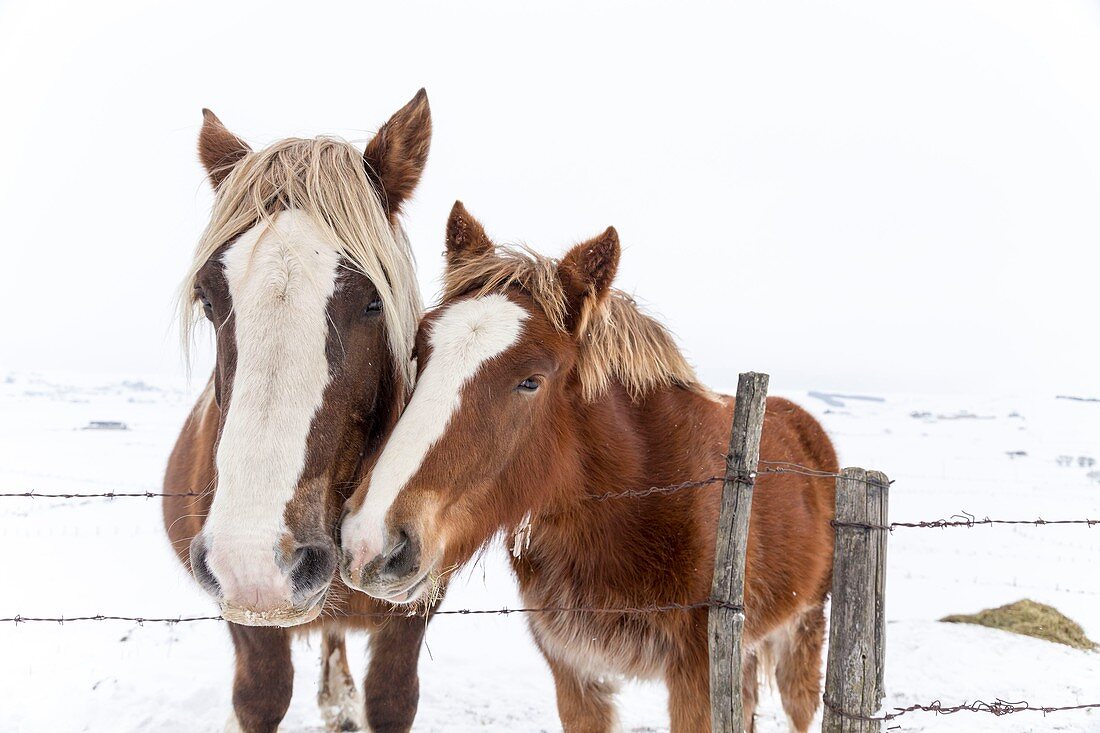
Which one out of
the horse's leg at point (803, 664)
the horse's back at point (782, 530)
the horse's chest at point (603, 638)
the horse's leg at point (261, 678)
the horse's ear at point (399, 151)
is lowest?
the horse's leg at point (803, 664)

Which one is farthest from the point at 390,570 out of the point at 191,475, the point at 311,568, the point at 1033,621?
the point at 1033,621

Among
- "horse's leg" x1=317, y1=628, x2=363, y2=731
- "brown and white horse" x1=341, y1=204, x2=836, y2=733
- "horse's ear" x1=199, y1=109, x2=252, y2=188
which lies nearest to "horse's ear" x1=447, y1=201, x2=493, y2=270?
"brown and white horse" x1=341, y1=204, x2=836, y2=733

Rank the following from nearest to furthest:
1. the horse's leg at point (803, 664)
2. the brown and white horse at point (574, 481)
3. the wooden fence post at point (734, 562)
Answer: the brown and white horse at point (574, 481) < the wooden fence post at point (734, 562) < the horse's leg at point (803, 664)

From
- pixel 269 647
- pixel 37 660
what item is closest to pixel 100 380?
pixel 37 660

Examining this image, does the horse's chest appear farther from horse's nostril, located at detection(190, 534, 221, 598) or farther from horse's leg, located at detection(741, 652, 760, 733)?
horse's nostril, located at detection(190, 534, 221, 598)

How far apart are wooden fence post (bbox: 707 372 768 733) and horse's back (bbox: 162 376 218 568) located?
6.04 ft

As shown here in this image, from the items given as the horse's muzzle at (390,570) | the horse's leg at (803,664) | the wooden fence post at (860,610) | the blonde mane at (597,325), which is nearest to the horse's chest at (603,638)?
the wooden fence post at (860,610)

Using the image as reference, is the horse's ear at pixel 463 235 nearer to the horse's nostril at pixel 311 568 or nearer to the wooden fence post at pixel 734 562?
the wooden fence post at pixel 734 562

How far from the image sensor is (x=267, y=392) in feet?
6.53

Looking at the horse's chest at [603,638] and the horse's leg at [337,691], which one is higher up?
the horse's chest at [603,638]

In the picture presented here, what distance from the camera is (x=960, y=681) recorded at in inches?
224

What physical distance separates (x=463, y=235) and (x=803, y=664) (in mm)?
3328

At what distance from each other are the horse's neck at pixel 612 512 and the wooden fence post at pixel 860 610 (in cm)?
79

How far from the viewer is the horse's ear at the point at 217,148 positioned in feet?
9.66
